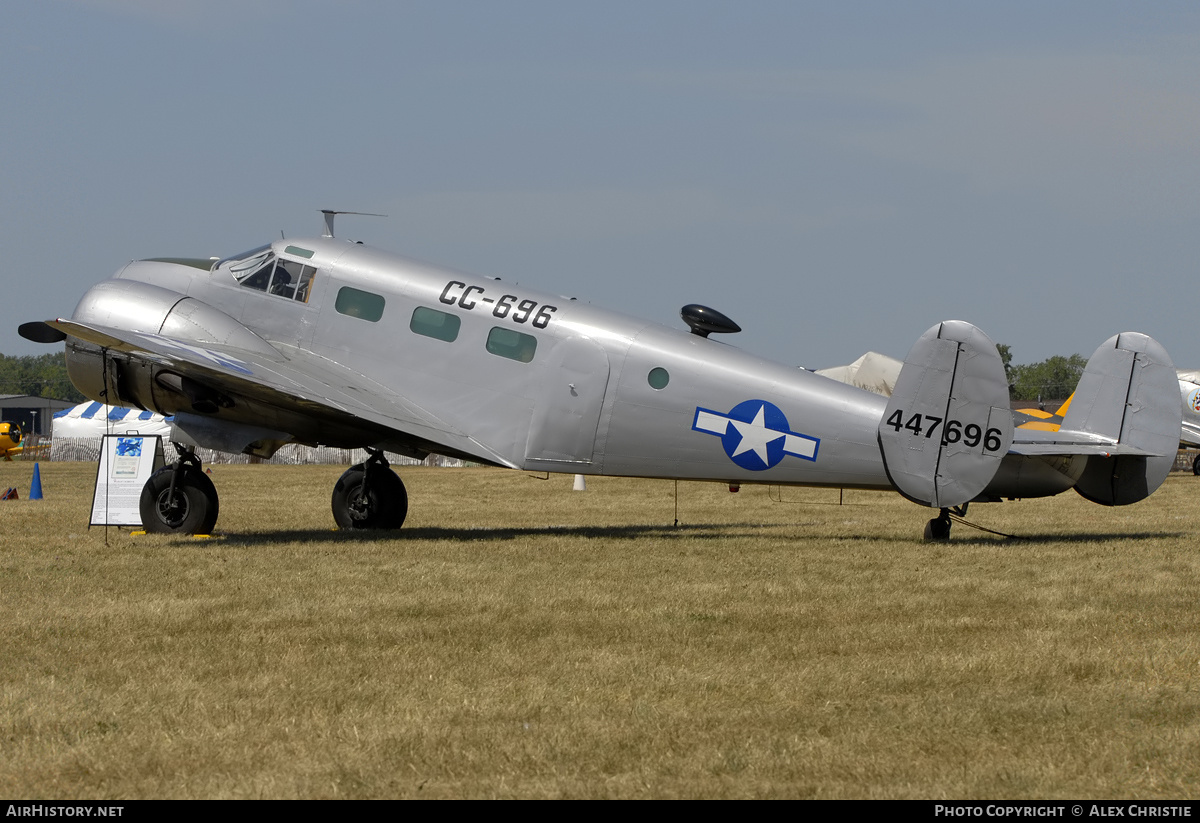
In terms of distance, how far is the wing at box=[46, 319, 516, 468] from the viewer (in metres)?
14.0

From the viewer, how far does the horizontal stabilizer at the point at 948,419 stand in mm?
13297

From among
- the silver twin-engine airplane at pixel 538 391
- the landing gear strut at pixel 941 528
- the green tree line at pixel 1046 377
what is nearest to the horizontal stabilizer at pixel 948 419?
the silver twin-engine airplane at pixel 538 391

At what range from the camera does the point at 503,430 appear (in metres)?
15.3

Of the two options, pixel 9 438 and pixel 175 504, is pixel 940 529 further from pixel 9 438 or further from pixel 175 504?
pixel 9 438

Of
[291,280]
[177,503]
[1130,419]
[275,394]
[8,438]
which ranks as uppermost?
[291,280]

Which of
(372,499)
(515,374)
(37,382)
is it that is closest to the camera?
(515,374)

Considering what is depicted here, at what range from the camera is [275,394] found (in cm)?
1439

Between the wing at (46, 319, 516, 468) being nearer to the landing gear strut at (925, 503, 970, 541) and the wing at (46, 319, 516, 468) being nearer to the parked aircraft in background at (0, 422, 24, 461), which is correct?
the landing gear strut at (925, 503, 970, 541)

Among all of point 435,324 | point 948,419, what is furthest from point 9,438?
point 948,419

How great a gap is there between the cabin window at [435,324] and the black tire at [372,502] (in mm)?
2494

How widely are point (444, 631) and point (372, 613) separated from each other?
3.40 ft

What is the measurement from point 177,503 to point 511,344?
473cm

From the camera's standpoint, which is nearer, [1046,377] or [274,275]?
[274,275]

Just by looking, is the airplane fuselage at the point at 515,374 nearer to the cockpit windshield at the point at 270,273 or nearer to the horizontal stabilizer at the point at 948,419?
the cockpit windshield at the point at 270,273
